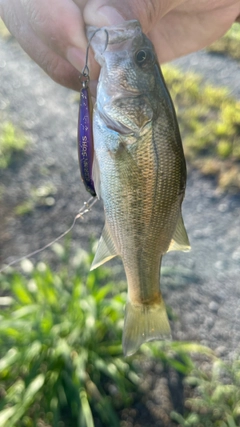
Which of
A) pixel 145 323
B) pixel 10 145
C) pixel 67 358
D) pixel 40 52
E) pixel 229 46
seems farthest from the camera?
pixel 229 46

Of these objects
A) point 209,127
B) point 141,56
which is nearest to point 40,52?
point 141,56

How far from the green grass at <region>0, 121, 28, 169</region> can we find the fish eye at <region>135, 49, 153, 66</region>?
2798 millimetres

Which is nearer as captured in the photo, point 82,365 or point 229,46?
point 82,365

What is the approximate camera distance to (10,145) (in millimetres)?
4195

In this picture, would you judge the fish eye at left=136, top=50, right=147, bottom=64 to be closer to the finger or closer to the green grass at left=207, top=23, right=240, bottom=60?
the finger

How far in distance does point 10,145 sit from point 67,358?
255 centimetres

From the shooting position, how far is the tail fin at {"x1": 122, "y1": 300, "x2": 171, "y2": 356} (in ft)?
5.57

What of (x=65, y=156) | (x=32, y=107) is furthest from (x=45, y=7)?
(x=32, y=107)

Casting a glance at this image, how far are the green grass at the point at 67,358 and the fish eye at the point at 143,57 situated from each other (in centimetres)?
135

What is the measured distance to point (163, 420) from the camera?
7.51 feet

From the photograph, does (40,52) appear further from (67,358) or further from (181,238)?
(67,358)

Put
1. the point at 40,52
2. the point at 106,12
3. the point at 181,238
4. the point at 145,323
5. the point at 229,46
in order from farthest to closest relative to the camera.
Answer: the point at 229,46 → the point at 40,52 → the point at 145,323 → the point at 181,238 → the point at 106,12

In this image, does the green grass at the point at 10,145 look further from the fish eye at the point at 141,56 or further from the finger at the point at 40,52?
the fish eye at the point at 141,56

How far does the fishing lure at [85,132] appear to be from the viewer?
1.43 m
